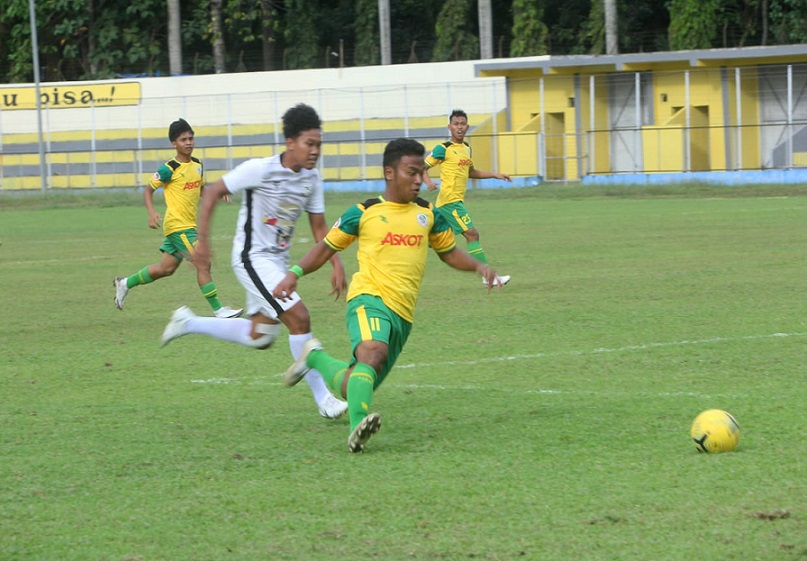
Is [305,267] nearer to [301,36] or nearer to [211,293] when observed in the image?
[211,293]

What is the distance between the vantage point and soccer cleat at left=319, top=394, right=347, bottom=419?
7.48 m

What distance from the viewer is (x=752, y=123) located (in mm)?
38656

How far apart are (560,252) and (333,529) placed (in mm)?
13687

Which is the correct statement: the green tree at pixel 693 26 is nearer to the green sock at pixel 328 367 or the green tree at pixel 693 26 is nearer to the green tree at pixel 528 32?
the green tree at pixel 528 32

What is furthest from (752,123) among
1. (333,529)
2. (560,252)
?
(333,529)

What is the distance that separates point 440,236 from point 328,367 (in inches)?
38.1

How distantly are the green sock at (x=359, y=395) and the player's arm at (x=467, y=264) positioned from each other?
964 millimetres

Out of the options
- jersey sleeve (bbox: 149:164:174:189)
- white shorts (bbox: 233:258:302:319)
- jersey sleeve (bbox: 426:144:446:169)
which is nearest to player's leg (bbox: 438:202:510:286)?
jersey sleeve (bbox: 426:144:446:169)

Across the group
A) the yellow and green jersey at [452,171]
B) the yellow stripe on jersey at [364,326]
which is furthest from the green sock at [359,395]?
the yellow and green jersey at [452,171]

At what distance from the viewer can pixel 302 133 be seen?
7.75 m

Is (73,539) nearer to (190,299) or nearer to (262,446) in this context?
(262,446)

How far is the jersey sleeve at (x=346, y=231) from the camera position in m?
7.09

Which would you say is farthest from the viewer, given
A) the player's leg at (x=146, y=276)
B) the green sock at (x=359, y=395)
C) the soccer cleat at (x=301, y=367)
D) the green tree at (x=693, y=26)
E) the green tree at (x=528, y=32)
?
the green tree at (x=528, y=32)

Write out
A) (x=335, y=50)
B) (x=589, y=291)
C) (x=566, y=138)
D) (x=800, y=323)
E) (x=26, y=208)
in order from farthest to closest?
(x=335, y=50)
(x=566, y=138)
(x=26, y=208)
(x=589, y=291)
(x=800, y=323)
